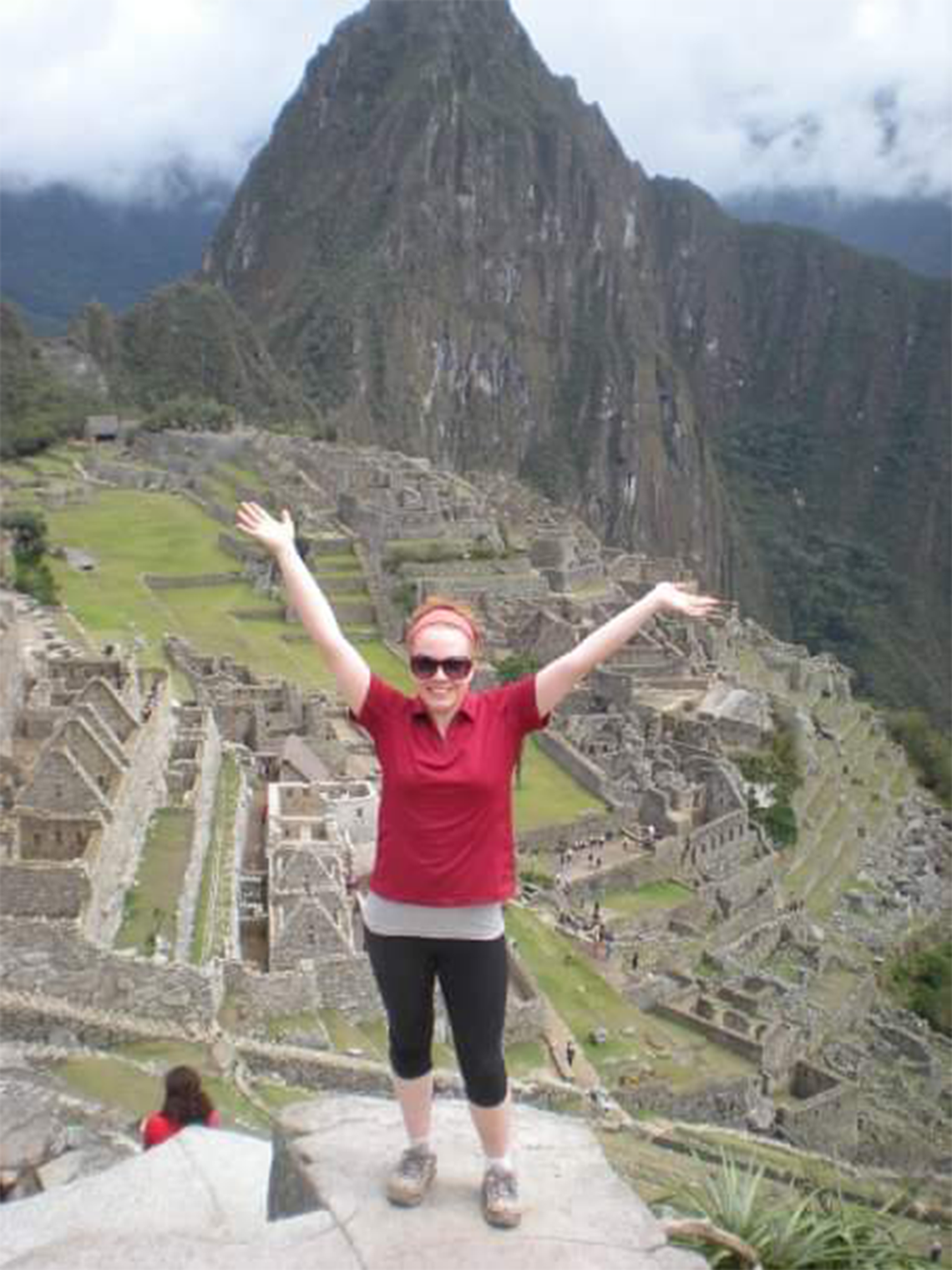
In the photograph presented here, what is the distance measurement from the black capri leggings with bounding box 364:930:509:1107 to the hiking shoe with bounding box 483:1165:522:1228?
25 centimetres

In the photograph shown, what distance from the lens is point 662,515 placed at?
525 ft

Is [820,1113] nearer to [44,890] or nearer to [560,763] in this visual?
[560,763]

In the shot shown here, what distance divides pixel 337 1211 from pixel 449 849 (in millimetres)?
1343

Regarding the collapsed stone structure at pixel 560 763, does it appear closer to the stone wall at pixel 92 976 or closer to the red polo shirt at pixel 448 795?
the stone wall at pixel 92 976

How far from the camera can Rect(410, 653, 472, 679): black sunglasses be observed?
4.78 m

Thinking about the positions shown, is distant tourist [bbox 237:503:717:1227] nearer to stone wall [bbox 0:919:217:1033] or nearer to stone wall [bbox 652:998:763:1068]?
stone wall [bbox 0:919:217:1033]

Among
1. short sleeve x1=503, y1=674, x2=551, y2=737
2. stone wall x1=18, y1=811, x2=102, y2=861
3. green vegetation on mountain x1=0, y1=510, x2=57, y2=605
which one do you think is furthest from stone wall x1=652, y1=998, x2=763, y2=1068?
short sleeve x1=503, y1=674, x2=551, y2=737

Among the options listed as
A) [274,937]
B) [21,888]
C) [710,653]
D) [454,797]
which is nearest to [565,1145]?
[454,797]

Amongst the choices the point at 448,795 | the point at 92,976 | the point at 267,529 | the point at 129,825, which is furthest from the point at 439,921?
the point at 129,825

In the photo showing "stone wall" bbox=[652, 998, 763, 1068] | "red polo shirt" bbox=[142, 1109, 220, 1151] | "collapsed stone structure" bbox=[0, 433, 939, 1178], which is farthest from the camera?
"stone wall" bbox=[652, 998, 763, 1068]

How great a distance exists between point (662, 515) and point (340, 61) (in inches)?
2536

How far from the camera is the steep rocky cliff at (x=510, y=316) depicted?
13838cm

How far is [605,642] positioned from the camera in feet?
16.3

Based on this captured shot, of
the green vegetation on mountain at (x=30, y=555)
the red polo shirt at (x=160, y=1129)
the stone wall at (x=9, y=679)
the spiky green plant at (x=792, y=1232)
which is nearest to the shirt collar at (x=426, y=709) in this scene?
the spiky green plant at (x=792, y=1232)
